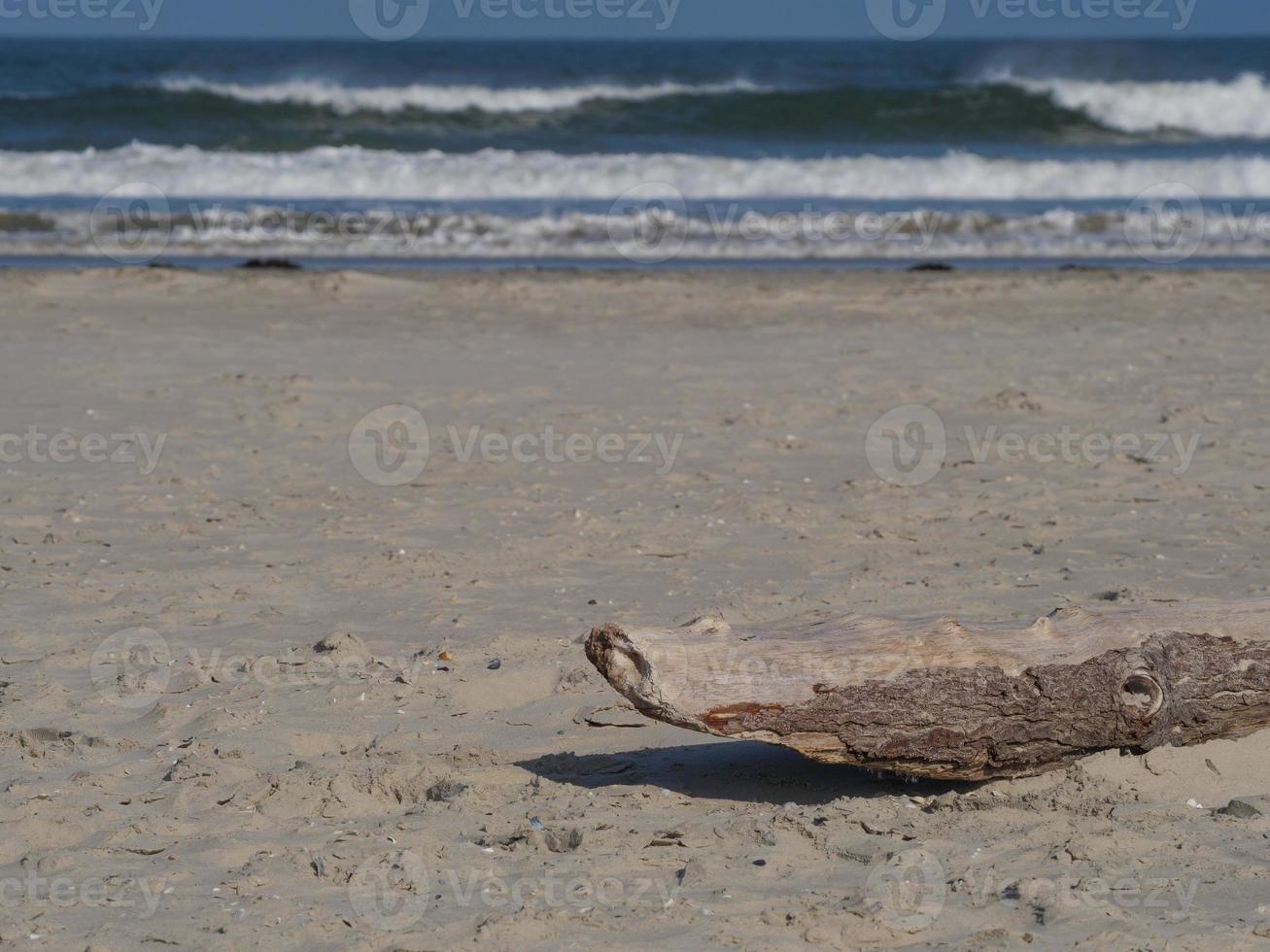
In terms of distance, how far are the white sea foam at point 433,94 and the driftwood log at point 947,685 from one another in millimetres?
22939

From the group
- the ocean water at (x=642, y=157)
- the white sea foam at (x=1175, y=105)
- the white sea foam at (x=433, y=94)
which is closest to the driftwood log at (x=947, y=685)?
the ocean water at (x=642, y=157)

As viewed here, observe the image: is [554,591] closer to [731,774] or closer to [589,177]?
[731,774]

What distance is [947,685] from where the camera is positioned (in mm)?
2865

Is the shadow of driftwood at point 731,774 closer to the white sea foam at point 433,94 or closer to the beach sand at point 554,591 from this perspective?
the beach sand at point 554,591

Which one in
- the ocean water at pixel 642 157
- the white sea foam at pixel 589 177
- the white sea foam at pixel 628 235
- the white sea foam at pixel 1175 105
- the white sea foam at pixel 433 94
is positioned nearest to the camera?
the white sea foam at pixel 628 235

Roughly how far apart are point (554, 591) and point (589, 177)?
42.1ft

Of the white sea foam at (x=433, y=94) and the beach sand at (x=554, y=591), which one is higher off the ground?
the white sea foam at (x=433, y=94)

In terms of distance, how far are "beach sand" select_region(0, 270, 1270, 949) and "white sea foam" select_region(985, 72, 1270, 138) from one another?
16.8 m

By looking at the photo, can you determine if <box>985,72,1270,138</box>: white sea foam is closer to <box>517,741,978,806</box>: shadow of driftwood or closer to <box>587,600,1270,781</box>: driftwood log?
<box>587,600,1270,781</box>: driftwood log

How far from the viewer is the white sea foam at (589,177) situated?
16344mm

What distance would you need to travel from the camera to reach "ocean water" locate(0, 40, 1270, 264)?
1335cm

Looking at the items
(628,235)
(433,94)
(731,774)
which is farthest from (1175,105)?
(731,774)

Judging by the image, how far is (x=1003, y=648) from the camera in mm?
2912

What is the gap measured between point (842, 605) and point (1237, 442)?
9.27 feet
